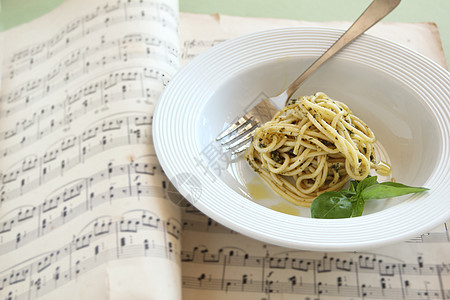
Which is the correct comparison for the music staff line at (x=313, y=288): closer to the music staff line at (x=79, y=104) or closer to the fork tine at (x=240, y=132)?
the fork tine at (x=240, y=132)

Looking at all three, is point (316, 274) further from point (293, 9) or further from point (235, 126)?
point (293, 9)

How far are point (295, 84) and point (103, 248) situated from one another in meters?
0.86

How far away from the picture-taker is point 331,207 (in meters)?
1.26

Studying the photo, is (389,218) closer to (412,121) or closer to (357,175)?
(357,175)

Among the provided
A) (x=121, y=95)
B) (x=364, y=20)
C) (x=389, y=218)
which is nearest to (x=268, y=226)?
(x=389, y=218)

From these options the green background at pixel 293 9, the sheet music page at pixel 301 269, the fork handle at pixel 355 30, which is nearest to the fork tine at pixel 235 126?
the fork handle at pixel 355 30

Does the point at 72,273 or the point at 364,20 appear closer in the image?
the point at 72,273

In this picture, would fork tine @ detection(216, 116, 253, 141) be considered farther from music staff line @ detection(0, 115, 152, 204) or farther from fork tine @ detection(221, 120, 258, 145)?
music staff line @ detection(0, 115, 152, 204)

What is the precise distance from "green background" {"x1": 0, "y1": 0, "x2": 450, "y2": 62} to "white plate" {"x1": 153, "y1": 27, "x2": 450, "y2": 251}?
600mm

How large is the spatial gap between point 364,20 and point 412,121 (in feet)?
1.28

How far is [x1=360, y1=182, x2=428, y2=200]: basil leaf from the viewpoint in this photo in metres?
1.20

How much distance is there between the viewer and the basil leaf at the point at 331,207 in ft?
4.09

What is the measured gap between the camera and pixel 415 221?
1128mm

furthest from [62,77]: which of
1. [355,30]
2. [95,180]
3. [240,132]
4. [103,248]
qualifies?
[355,30]
